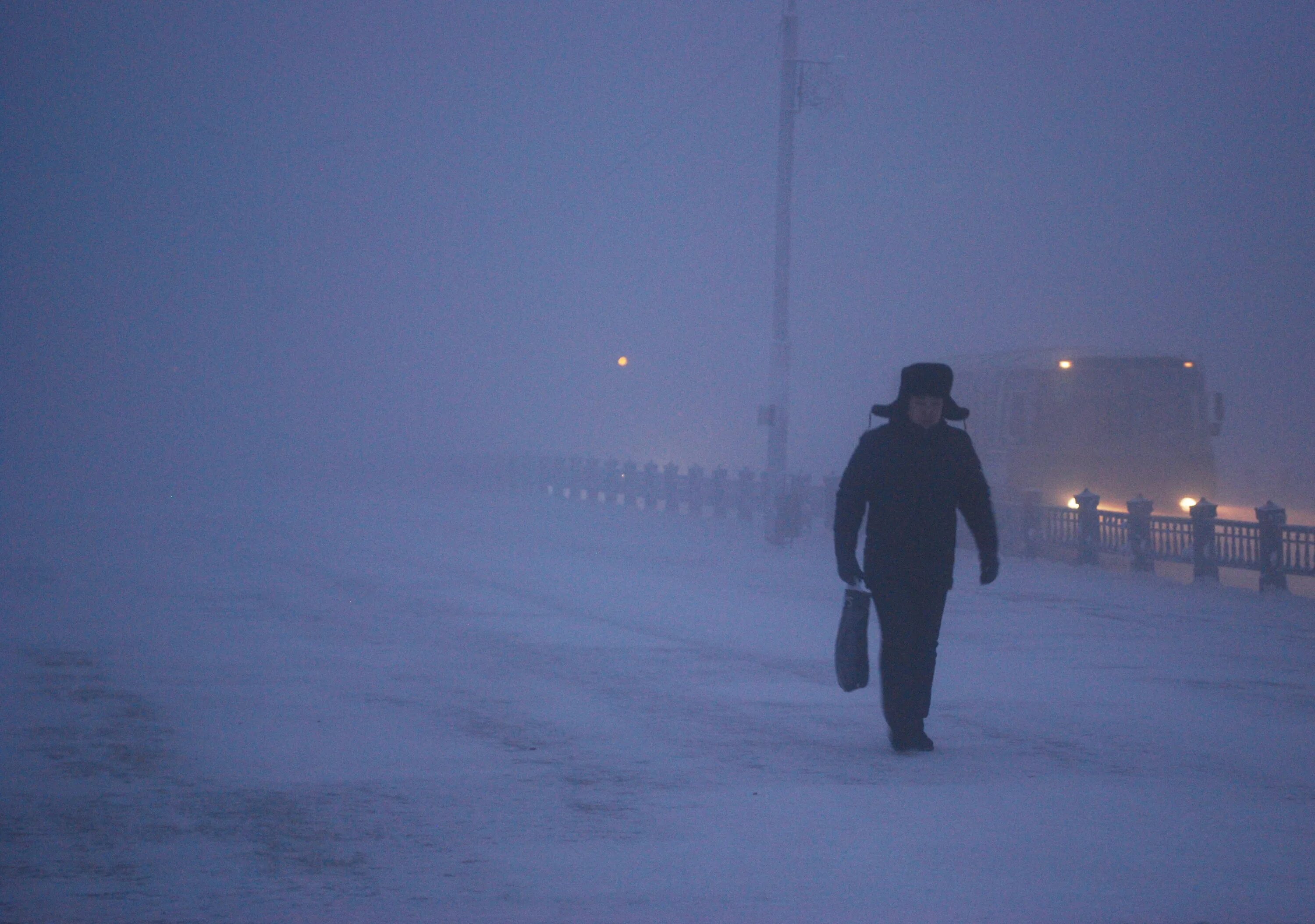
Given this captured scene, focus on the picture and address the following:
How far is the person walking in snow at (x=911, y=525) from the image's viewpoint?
7.98m

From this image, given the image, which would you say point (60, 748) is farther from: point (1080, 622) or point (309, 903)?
point (1080, 622)

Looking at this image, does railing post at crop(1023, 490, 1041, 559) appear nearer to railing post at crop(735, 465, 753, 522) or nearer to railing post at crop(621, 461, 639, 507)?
railing post at crop(735, 465, 753, 522)

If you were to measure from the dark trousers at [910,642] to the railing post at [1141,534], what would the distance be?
13568 millimetres

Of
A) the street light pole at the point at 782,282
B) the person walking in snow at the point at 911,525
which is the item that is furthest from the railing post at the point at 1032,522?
the person walking in snow at the point at 911,525

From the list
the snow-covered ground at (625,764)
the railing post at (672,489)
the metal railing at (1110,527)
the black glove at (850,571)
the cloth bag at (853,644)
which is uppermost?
the railing post at (672,489)

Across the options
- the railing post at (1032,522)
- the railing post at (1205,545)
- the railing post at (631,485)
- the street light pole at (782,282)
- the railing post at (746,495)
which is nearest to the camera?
the railing post at (1205,545)

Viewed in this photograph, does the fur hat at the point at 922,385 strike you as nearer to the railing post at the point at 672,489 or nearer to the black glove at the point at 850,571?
the black glove at the point at 850,571

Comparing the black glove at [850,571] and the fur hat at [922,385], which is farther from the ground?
the fur hat at [922,385]

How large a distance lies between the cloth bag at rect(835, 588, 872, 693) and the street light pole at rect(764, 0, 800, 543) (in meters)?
17.3

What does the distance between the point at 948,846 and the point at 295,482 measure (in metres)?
45.3

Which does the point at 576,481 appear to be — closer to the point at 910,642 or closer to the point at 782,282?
the point at 782,282

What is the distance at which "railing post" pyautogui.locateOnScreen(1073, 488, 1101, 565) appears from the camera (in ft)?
71.7

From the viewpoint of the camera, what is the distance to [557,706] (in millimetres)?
9320

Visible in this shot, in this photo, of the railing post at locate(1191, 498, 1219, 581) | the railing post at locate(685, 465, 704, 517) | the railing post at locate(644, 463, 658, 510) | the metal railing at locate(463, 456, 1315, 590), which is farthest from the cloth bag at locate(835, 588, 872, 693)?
the railing post at locate(644, 463, 658, 510)
